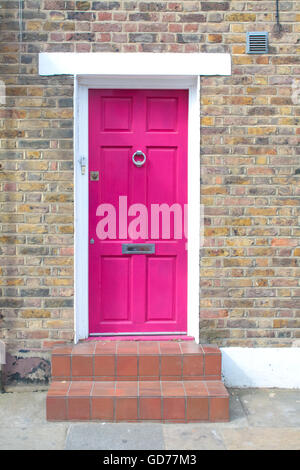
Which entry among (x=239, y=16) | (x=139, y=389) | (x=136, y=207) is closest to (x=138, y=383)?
(x=139, y=389)

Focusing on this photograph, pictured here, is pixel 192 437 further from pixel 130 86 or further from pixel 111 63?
pixel 111 63

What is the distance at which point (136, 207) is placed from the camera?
4426mm

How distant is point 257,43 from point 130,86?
120 cm

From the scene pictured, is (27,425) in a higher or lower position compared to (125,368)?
lower

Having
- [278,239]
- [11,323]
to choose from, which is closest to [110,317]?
[11,323]

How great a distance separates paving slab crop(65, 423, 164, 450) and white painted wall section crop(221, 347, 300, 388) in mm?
961

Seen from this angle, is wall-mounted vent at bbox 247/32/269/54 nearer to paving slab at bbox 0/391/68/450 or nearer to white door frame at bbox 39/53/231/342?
white door frame at bbox 39/53/231/342

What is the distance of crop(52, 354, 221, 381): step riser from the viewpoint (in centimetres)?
399

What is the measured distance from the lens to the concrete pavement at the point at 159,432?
334 cm

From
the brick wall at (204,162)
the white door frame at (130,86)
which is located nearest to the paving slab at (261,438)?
the brick wall at (204,162)

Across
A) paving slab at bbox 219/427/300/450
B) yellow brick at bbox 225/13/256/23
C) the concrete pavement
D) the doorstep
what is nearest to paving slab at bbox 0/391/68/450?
the concrete pavement

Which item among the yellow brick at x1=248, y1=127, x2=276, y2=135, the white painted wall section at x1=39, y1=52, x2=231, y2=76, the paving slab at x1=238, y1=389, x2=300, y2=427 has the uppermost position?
the white painted wall section at x1=39, y1=52, x2=231, y2=76

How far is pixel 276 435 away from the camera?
3.49 meters

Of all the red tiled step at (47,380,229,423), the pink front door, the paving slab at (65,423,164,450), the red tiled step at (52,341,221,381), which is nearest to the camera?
the paving slab at (65,423,164,450)
